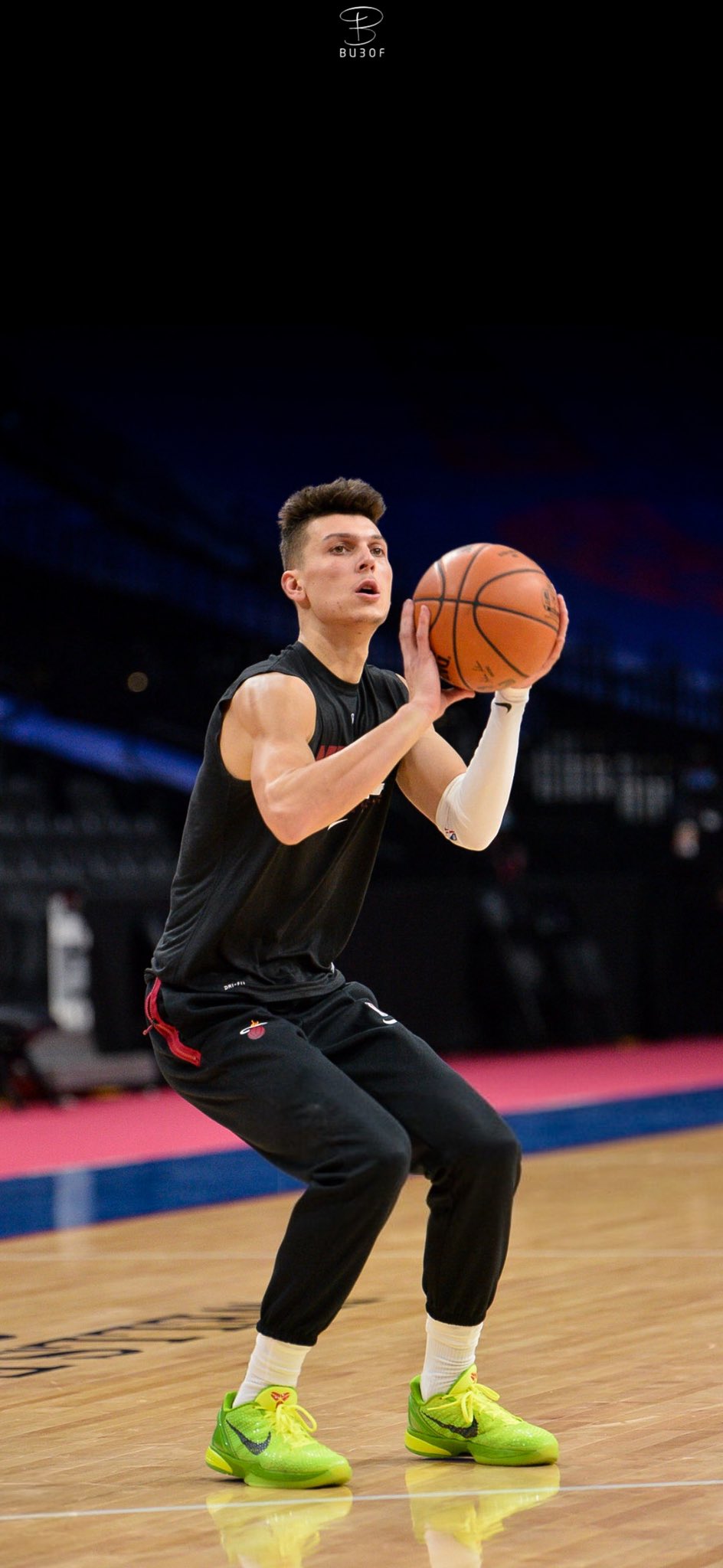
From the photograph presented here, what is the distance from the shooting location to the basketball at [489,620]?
3436 millimetres

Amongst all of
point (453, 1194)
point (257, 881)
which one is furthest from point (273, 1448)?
point (257, 881)

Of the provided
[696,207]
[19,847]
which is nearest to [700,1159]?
[19,847]

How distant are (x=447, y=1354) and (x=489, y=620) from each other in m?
1.37

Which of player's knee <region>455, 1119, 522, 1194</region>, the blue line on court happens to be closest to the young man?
player's knee <region>455, 1119, 522, 1194</region>

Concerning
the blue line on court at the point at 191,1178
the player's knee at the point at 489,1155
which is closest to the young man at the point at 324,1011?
the player's knee at the point at 489,1155

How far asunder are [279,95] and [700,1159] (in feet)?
21.5

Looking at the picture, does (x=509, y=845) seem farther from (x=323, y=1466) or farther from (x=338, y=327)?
(x=323, y=1466)

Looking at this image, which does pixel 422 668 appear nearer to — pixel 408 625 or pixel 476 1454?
pixel 408 625

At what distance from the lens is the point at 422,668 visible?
3.44 metres

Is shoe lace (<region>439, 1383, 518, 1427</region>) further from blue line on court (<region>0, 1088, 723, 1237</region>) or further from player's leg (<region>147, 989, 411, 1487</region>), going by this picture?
blue line on court (<region>0, 1088, 723, 1237</region>)

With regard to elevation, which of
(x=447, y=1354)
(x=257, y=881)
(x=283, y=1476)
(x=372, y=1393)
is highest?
(x=257, y=881)

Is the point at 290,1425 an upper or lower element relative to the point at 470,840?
lower

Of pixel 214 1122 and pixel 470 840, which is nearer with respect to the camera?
pixel 470 840

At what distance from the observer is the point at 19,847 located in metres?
12.7
